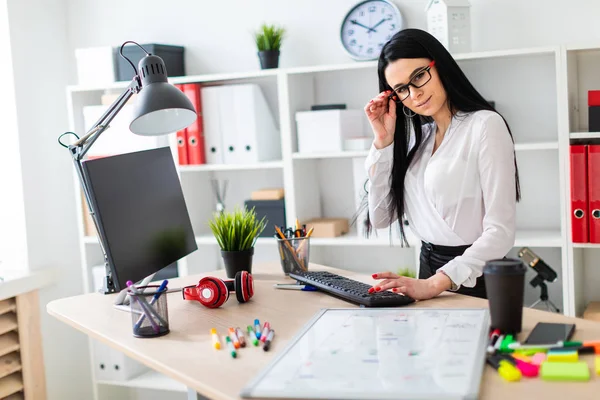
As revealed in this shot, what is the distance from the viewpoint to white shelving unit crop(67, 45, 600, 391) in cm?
284

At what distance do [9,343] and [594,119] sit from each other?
2.77 m

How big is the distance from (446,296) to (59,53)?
9.20 ft

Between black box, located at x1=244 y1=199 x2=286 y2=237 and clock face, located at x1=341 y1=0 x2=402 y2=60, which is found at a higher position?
clock face, located at x1=341 y1=0 x2=402 y2=60

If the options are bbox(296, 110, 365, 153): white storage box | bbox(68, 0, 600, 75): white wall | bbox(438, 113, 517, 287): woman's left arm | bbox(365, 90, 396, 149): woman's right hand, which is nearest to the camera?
bbox(438, 113, 517, 287): woman's left arm

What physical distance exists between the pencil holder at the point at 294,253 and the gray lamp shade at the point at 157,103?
20.0 inches

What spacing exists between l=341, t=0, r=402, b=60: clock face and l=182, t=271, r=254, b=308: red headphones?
1.52m

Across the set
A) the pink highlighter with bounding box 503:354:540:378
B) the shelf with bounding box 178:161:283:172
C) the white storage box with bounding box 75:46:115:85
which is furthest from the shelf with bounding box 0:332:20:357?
the pink highlighter with bounding box 503:354:540:378

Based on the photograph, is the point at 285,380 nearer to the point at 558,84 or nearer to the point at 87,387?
the point at 558,84

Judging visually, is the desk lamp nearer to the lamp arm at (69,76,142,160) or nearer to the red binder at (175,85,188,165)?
the lamp arm at (69,76,142,160)

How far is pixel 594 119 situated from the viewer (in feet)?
9.03

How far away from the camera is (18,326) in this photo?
11.3ft

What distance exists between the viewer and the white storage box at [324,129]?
10.4ft

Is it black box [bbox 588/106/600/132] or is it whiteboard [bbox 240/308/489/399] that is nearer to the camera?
whiteboard [bbox 240/308/489/399]

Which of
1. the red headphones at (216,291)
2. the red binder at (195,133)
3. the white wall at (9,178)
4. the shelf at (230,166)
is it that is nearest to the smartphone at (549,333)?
the red headphones at (216,291)
